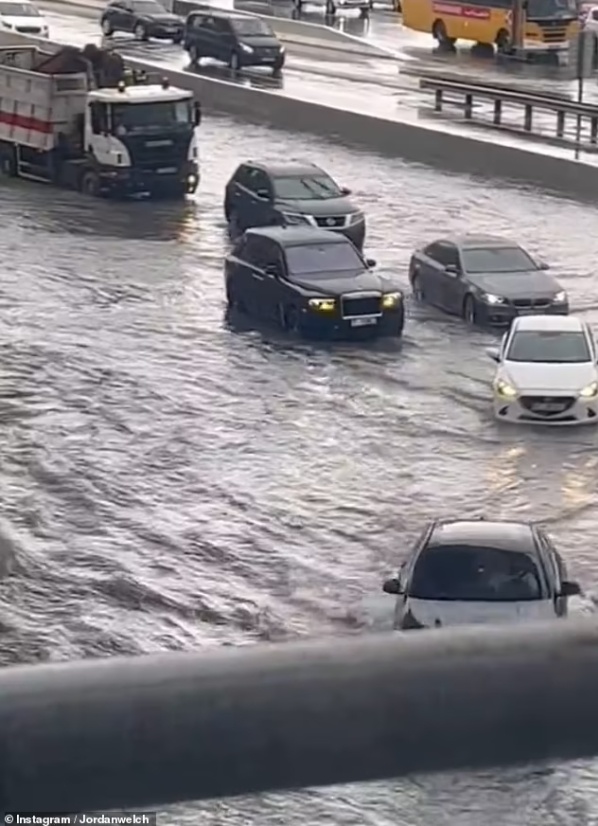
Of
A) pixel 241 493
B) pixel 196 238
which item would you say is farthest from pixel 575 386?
pixel 196 238

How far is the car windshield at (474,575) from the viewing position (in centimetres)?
1301

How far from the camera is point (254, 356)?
79.0 feet

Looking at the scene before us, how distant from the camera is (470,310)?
25.5 metres

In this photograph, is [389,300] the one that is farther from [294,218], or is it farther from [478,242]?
[294,218]

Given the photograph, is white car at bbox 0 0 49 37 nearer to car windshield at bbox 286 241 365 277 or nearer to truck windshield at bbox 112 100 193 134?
truck windshield at bbox 112 100 193 134

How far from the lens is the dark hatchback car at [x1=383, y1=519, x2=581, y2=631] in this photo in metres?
12.9

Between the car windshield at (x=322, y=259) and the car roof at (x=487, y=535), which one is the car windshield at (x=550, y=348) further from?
the car roof at (x=487, y=535)

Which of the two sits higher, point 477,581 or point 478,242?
point 477,581

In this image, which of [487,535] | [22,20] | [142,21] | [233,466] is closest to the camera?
[487,535]

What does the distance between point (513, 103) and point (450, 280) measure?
16.7 metres

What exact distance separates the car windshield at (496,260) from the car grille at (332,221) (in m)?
4.05

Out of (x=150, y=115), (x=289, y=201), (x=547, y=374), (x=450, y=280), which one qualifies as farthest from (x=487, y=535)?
(x=150, y=115)

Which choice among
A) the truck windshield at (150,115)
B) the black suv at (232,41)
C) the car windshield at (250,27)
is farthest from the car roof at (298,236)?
the car windshield at (250,27)

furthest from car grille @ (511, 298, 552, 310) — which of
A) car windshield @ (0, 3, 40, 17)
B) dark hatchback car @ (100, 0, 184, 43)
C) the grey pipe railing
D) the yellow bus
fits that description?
car windshield @ (0, 3, 40, 17)
